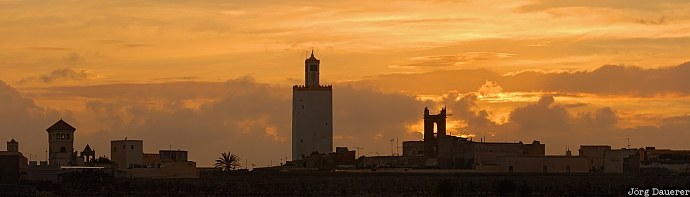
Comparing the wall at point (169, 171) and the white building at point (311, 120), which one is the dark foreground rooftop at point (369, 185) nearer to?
the wall at point (169, 171)

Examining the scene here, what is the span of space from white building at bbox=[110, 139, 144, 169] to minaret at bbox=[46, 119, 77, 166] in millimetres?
2965

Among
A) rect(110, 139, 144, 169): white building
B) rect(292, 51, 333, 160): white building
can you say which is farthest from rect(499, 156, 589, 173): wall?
rect(110, 139, 144, 169): white building

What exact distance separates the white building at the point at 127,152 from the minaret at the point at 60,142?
2965 mm

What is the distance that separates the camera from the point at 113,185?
98.7 meters

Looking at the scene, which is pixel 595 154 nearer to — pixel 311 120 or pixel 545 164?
pixel 545 164

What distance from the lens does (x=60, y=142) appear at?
111875 mm

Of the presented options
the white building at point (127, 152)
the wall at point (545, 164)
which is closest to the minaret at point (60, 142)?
the white building at point (127, 152)

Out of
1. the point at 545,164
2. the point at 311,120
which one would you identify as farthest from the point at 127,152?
the point at 545,164

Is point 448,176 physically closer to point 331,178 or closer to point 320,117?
point 331,178

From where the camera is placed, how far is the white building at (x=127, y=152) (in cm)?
11194

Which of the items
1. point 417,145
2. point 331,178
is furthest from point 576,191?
point 417,145

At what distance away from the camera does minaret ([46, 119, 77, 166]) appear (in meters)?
111

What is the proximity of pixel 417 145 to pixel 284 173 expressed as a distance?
14.8 meters

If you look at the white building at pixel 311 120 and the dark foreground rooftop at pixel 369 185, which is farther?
the white building at pixel 311 120
